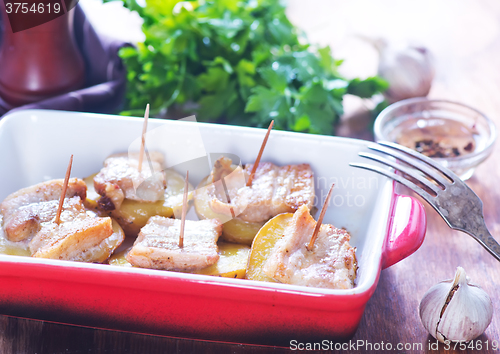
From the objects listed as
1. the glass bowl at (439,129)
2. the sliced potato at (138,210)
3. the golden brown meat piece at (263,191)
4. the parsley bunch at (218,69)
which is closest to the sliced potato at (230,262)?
the golden brown meat piece at (263,191)

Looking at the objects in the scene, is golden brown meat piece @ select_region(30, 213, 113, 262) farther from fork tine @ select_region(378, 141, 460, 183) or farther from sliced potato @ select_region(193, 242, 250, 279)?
fork tine @ select_region(378, 141, 460, 183)

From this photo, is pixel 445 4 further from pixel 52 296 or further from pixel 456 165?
pixel 52 296

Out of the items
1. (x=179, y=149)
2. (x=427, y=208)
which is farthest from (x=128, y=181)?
(x=427, y=208)

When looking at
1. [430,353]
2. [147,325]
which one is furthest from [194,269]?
[430,353]

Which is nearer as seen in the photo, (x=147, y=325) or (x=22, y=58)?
(x=147, y=325)

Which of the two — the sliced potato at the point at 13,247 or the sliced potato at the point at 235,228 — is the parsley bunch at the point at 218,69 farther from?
the sliced potato at the point at 13,247

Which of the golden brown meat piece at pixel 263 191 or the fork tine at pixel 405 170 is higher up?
the fork tine at pixel 405 170

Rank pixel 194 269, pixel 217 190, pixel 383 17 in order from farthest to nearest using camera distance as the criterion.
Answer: pixel 383 17
pixel 217 190
pixel 194 269

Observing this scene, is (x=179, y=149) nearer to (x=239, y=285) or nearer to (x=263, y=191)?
(x=263, y=191)
